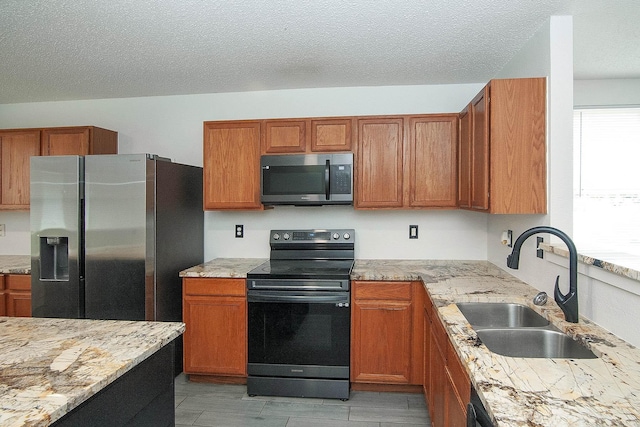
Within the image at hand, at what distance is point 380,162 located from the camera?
118 inches

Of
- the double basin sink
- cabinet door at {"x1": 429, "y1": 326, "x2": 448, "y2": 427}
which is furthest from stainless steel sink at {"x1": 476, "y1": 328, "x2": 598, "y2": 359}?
cabinet door at {"x1": 429, "y1": 326, "x2": 448, "y2": 427}

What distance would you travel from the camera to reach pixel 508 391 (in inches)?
39.0

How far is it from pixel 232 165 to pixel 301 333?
1.40 m

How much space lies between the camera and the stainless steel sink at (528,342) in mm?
1479

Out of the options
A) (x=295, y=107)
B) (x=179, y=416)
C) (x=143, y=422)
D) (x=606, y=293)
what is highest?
(x=295, y=107)

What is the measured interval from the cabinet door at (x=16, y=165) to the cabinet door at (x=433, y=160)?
327cm

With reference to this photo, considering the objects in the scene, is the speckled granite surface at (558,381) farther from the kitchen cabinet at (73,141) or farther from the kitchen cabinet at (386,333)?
the kitchen cabinet at (73,141)

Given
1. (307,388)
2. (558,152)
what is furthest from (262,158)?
(558,152)

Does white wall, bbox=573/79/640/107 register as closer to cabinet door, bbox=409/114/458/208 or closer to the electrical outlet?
cabinet door, bbox=409/114/458/208

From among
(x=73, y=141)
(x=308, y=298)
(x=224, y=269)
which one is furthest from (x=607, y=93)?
(x=73, y=141)

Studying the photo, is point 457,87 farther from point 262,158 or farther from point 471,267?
point 262,158

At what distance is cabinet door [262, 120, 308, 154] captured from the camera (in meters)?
3.03

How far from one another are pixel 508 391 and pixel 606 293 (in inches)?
32.1

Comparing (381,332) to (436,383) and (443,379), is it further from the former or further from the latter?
(443,379)
